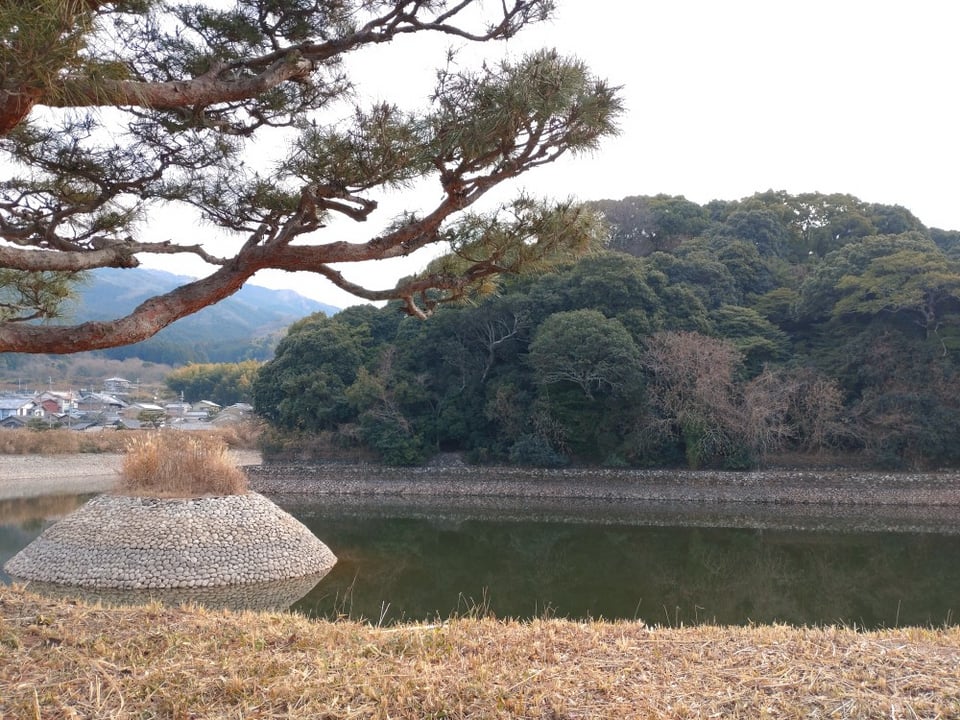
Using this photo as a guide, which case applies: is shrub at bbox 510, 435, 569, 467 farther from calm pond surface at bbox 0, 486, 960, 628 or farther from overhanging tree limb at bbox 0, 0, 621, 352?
overhanging tree limb at bbox 0, 0, 621, 352

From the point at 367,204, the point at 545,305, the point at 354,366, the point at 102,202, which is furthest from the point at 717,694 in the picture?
the point at 354,366

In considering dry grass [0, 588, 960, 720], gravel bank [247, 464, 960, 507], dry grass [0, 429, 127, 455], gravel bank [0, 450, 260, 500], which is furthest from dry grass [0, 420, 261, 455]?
dry grass [0, 588, 960, 720]

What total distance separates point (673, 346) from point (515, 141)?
52.8 feet

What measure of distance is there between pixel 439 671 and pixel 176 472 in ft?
29.9

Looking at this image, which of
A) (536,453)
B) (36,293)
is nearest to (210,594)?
(36,293)

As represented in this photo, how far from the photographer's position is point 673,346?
18766 mm

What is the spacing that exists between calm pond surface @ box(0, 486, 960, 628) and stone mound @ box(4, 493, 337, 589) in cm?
97

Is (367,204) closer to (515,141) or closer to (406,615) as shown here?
(515,141)

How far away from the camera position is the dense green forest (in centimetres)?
1788

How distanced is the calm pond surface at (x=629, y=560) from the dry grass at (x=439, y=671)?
7.87 ft

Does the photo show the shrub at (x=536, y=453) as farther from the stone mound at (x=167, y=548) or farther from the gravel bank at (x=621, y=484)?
the stone mound at (x=167, y=548)

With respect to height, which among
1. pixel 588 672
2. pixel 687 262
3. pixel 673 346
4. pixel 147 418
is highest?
pixel 687 262

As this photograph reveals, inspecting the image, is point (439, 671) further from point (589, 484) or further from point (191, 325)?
point (191, 325)

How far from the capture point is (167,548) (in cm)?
943
